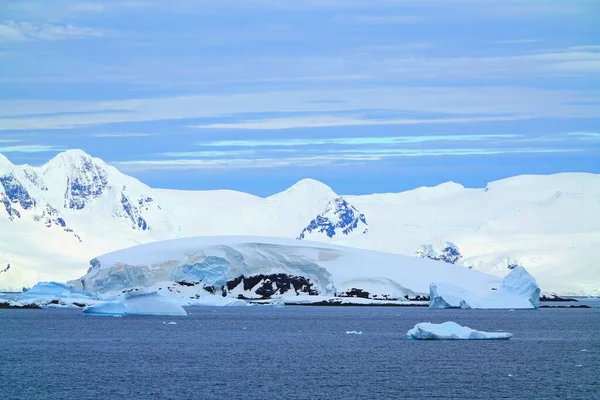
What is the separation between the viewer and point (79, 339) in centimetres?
7088

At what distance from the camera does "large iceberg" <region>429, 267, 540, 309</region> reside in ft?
393

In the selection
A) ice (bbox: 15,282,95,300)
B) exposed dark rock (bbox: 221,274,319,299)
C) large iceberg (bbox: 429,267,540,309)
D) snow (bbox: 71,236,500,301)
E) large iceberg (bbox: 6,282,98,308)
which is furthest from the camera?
exposed dark rock (bbox: 221,274,319,299)

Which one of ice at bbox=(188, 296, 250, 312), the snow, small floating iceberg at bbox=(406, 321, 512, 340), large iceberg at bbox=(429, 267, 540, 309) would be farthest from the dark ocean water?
the snow

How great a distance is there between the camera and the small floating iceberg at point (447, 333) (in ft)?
217

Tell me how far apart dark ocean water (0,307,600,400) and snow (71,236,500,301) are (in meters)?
52.9

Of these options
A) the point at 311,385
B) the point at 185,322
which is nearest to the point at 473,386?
the point at 311,385

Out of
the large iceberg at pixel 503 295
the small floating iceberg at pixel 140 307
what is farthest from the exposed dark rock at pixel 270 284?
the small floating iceberg at pixel 140 307

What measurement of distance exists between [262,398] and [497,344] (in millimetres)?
29964

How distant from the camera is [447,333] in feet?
228

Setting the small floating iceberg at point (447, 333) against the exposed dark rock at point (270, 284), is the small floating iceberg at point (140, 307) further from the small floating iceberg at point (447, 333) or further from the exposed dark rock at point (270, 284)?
the exposed dark rock at point (270, 284)

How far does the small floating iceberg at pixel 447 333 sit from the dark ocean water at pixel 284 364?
0.67 m

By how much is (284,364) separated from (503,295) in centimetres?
7619

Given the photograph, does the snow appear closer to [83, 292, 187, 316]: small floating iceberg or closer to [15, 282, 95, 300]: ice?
[15, 282, 95, 300]: ice

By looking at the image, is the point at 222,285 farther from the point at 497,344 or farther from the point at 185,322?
the point at 497,344
